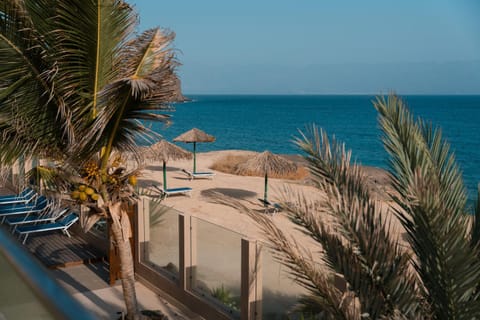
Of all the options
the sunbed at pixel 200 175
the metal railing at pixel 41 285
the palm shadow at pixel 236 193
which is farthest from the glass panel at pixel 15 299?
the sunbed at pixel 200 175

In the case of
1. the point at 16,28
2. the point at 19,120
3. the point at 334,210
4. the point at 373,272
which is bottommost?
the point at 373,272

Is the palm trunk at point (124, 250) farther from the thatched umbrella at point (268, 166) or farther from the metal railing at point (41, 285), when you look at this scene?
the thatched umbrella at point (268, 166)

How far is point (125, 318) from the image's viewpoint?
656cm

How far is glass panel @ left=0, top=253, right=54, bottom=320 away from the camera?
1.64m

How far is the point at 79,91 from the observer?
18.2ft

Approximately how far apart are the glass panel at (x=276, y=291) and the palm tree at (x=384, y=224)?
209 cm

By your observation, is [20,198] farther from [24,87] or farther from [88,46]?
[88,46]

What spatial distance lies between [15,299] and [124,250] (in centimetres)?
424

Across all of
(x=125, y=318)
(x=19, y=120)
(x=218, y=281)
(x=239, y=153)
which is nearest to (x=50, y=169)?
(x=19, y=120)

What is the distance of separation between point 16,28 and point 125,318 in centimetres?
379

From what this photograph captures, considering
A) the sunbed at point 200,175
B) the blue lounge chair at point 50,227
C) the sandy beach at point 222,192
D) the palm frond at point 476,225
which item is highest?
the palm frond at point 476,225

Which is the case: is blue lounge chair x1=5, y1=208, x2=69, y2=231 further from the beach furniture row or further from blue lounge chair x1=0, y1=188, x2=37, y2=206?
blue lounge chair x1=0, y1=188, x2=37, y2=206

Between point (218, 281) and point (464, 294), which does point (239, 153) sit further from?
point (464, 294)

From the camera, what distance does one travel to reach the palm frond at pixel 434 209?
99.7 inches
